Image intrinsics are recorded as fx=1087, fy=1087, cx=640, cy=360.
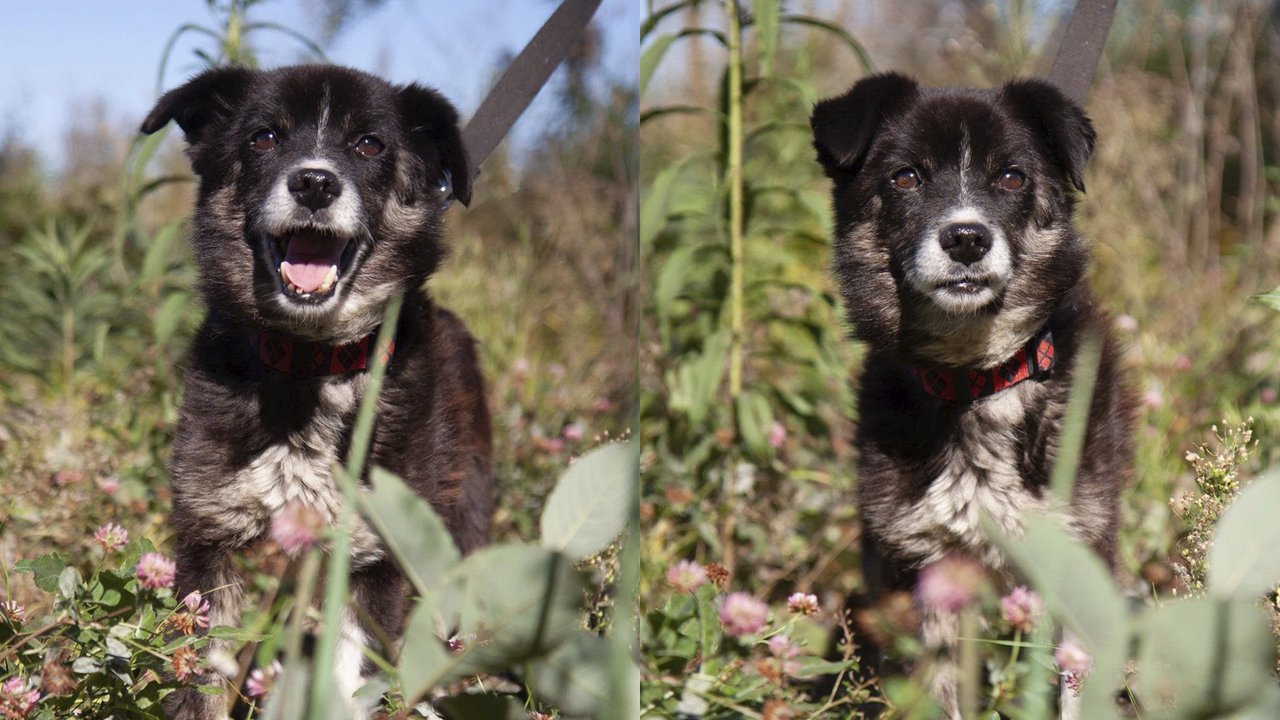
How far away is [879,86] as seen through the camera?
3031mm

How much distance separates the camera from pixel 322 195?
2592mm

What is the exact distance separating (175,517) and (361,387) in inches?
21.1

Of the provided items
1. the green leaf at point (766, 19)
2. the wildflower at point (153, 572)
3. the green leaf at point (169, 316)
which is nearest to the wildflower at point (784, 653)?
the wildflower at point (153, 572)

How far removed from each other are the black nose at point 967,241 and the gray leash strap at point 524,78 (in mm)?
1047

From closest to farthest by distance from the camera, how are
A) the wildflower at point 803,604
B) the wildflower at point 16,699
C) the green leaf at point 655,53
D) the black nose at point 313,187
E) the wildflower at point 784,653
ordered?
1. the wildflower at point 16,699
2. the wildflower at point 784,653
3. the wildflower at point 803,604
4. the black nose at point 313,187
5. the green leaf at point 655,53

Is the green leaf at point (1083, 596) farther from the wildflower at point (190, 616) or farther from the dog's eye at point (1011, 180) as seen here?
the dog's eye at point (1011, 180)

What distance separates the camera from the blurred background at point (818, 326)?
361 centimetres

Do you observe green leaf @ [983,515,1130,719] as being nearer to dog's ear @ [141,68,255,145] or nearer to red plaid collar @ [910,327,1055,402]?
red plaid collar @ [910,327,1055,402]

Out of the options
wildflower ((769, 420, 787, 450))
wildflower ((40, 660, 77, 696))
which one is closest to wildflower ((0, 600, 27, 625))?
wildflower ((40, 660, 77, 696))

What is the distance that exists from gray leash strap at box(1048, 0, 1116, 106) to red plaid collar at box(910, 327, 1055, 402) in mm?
724

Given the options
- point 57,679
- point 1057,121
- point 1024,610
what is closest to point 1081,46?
point 1057,121

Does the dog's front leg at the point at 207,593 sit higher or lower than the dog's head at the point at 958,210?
lower

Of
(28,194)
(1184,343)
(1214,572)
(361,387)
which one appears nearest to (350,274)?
(361,387)

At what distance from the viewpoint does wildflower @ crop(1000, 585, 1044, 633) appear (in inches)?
80.6
